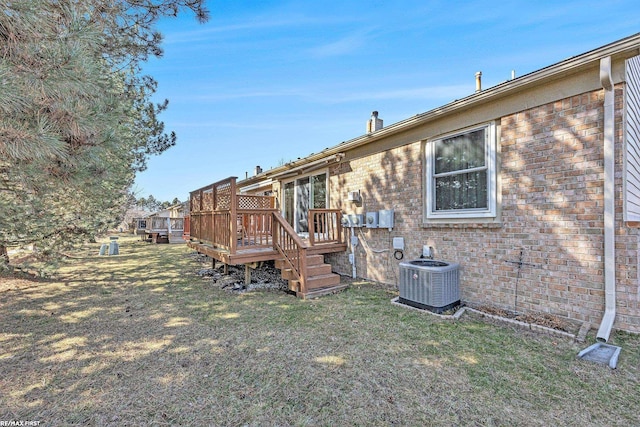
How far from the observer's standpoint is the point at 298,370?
9.59 ft

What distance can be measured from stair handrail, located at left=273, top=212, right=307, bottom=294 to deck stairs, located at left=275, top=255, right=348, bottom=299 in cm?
10

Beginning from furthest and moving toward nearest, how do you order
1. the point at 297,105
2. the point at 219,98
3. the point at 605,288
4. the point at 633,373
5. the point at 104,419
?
1. the point at 297,105
2. the point at 219,98
3. the point at 605,288
4. the point at 633,373
5. the point at 104,419

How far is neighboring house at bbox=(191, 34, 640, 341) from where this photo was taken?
343cm

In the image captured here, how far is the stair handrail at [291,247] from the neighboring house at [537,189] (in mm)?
1964

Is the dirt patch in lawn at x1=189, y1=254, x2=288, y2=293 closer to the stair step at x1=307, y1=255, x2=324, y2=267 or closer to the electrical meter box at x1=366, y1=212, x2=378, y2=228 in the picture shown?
the stair step at x1=307, y1=255, x2=324, y2=267

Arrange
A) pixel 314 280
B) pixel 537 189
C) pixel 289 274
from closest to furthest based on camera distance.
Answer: pixel 537 189 < pixel 314 280 < pixel 289 274

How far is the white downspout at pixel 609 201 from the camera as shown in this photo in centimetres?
340

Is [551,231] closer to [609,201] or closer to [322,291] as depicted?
[609,201]

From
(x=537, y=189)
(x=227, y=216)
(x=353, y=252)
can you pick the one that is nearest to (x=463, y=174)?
(x=537, y=189)

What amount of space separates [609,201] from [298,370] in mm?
4060

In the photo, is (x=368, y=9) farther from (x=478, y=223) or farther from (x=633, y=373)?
(x=633, y=373)

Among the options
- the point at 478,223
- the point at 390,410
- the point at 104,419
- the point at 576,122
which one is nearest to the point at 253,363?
the point at 104,419

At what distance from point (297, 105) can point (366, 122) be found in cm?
690

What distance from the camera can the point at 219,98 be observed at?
11805mm
